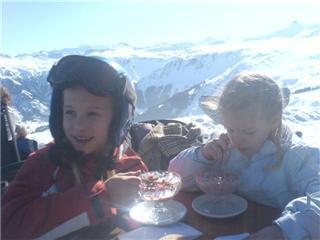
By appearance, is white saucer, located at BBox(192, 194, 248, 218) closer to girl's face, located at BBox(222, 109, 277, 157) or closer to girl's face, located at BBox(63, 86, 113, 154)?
girl's face, located at BBox(222, 109, 277, 157)

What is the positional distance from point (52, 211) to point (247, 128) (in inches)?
54.0

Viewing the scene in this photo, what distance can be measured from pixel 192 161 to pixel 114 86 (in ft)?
2.61

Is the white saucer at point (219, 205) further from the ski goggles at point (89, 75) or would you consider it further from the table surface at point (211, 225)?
the ski goggles at point (89, 75)

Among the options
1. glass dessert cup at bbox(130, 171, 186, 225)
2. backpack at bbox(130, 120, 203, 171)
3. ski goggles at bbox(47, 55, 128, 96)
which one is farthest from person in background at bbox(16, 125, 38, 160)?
glass dessert cup at bbox(130, 171, 186, 225)

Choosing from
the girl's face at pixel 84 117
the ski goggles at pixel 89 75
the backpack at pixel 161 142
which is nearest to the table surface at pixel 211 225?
the girl's face at pixel 84 117

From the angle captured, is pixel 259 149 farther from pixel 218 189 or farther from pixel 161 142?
pixel 161 142

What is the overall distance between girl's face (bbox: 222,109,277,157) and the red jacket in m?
0.96

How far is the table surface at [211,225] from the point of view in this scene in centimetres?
232

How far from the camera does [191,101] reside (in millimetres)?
160250

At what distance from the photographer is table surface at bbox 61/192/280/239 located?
2.32m

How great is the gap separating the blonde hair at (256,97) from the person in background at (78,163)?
0.71 metres

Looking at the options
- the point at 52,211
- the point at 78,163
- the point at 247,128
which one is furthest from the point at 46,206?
the point at 247,128

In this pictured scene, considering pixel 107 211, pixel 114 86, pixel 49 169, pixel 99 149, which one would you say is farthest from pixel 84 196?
pixel 114 86

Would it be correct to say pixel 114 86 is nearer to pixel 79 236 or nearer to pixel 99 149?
pixel 99 149
